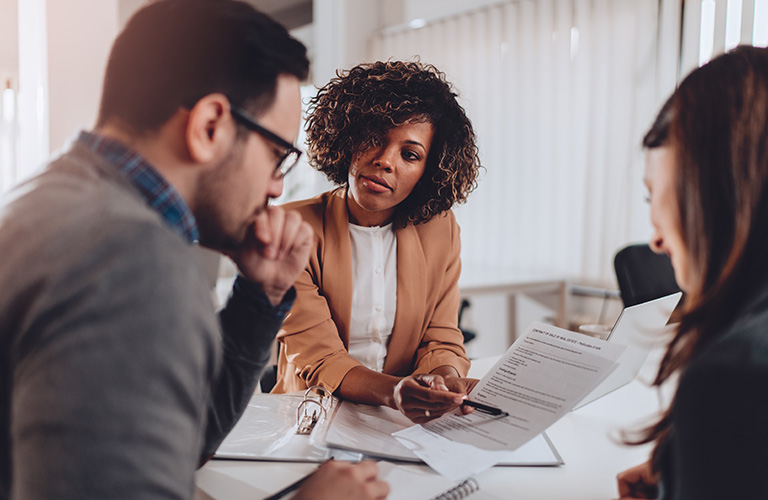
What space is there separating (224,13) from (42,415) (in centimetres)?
47

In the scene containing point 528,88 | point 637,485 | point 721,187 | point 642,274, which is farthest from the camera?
point 528,88

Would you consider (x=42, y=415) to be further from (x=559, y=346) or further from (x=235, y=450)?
(x=559, y=346)

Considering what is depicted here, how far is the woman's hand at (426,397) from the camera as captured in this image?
3.32ft

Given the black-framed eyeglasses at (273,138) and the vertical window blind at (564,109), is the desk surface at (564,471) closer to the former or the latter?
the black-framed eyeglasses at (273,138)

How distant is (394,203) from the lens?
1451 mm

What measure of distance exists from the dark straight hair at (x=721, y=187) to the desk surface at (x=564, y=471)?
20 cm

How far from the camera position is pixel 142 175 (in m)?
0.62

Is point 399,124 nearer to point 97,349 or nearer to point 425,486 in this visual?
point 425,486

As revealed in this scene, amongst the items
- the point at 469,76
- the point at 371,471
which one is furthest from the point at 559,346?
the point at 469,76

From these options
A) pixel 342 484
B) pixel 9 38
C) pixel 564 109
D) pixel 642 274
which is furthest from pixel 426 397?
pixel 564 109

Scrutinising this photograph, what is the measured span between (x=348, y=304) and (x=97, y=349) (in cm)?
94

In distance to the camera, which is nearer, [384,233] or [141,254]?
[141,254]

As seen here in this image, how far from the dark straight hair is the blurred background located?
90.3 inches

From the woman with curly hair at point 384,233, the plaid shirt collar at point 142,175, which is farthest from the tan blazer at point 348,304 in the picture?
the plaid shirt collar at point 142,175
